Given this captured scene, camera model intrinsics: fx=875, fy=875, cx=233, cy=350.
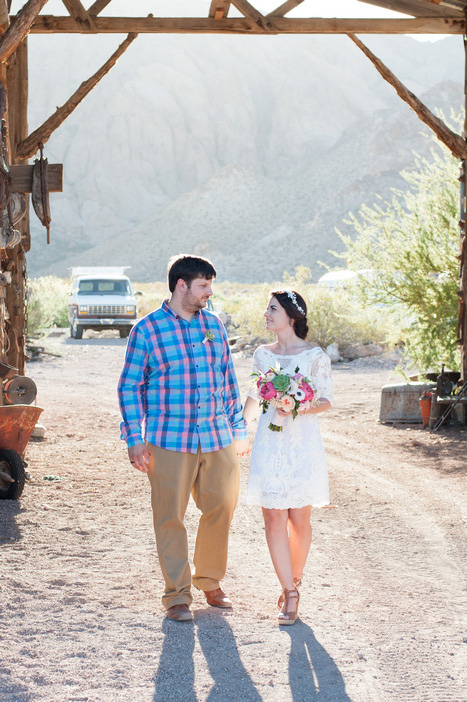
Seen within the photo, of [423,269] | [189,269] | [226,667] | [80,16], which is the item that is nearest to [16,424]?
[189,269]

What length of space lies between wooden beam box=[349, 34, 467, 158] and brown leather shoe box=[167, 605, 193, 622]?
6941mm

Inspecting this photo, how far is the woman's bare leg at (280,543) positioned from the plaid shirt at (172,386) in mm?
455

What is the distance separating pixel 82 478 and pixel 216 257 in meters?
65.4

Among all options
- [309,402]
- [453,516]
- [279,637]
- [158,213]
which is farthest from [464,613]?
[158,213]

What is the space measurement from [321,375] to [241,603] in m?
1.30

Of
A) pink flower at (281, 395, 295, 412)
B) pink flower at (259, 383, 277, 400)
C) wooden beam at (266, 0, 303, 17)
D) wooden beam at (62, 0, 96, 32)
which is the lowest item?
pink flower at (281, 395, 295, 412)

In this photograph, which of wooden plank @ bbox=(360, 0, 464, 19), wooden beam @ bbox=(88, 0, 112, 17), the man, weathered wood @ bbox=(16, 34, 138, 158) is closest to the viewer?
the man

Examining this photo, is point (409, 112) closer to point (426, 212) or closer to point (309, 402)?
point (426, 212)

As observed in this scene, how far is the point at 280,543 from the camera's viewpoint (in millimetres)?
4473

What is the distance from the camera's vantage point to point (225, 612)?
4.56m

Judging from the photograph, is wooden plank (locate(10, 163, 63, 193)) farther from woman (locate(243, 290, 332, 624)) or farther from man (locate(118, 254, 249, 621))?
woman (locate(243, 290, 332, 624))

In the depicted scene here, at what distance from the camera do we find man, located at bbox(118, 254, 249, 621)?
4.38m

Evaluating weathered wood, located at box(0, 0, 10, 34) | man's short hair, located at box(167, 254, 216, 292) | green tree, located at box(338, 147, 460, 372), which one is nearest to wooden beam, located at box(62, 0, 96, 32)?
weathered wood, located at box(0, 0, 10, 34)

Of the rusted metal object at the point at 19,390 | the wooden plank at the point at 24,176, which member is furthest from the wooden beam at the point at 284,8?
the rusted metal object at the point at 19,390
